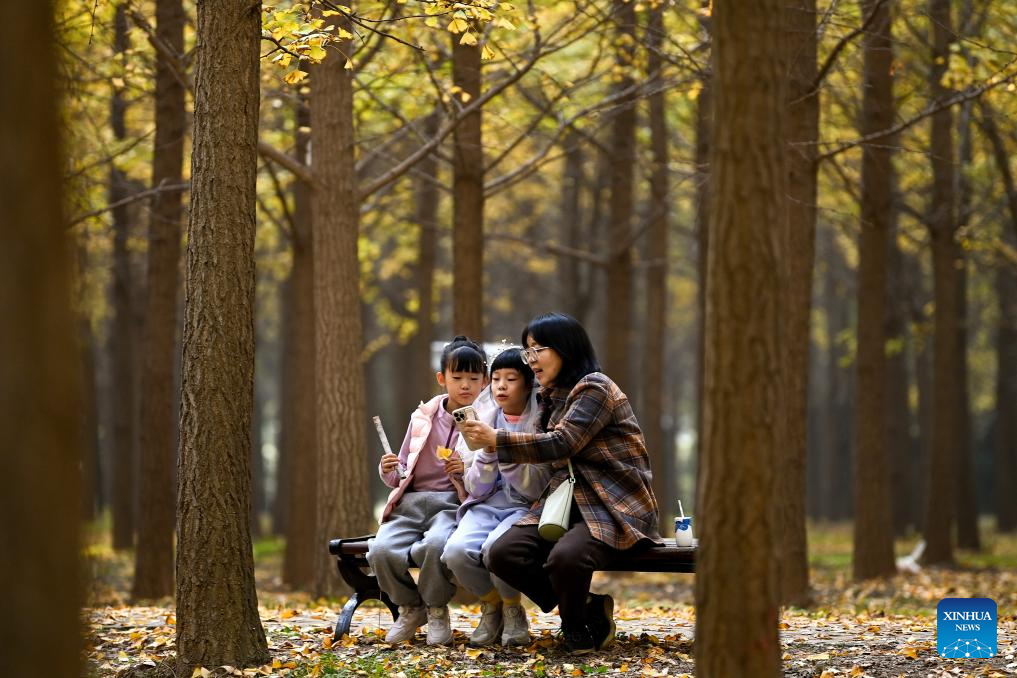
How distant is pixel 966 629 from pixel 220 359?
395cm

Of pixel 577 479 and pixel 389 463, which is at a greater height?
pixel 389 463

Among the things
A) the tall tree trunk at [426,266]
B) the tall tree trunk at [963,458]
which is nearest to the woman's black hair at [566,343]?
the tall tree trunk at [426,266]

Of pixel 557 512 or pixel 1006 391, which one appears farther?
pixel 1006 391

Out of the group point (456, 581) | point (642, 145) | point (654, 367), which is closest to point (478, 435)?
point (456, 581)

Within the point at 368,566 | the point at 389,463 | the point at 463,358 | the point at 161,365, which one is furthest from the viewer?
the point at 161,365

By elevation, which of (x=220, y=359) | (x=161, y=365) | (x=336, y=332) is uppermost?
(x=336, y=332)

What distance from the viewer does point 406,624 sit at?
22.9ft

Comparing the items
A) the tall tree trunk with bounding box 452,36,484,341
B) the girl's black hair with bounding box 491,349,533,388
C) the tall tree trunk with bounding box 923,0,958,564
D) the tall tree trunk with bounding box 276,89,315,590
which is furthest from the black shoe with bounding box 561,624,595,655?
the tall tree trunk with bounding box 923,0,958,564

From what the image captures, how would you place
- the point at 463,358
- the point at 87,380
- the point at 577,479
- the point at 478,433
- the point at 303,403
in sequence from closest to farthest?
the point at 478,433 → the point at 577,479 → the point at 463,358 → the point at 303,403 → the point at 87,380

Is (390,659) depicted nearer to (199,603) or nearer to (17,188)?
(199,603)

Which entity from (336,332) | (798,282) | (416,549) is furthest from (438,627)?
(798,282)

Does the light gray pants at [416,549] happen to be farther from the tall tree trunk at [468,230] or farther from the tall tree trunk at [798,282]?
the tall tree trunk at [468,230]

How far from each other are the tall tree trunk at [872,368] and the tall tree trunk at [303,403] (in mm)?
5910

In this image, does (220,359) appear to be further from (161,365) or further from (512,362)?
(161,365)
